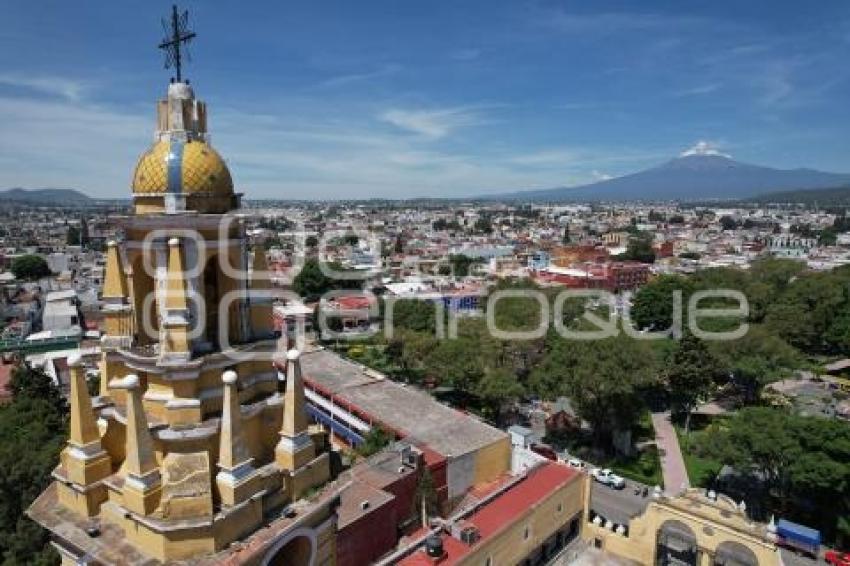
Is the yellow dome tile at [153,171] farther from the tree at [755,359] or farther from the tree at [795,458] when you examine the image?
the tree at [755,359]

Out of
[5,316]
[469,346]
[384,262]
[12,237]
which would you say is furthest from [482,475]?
[12,237]

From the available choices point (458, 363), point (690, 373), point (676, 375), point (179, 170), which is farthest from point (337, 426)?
Answer: point (179, 170)

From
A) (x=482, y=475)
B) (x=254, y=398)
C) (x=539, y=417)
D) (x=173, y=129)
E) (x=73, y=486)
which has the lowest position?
(x=539, y=417)

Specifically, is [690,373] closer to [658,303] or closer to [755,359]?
[755,359]

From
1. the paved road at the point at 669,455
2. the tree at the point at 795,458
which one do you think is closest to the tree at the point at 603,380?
the paved road at the point at 669,455

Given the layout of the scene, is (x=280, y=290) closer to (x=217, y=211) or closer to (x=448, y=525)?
(x=448, y=525)

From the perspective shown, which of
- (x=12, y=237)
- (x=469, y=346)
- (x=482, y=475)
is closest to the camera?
(x=482, y=475)
